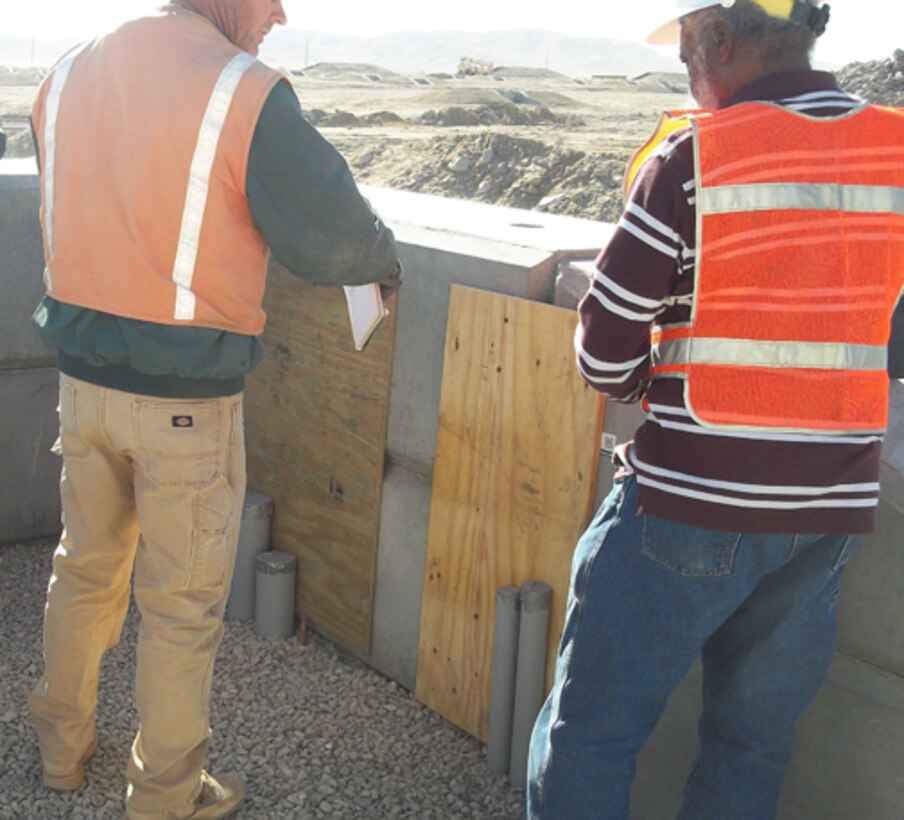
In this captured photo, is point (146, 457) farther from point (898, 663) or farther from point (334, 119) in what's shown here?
point (334, 119)

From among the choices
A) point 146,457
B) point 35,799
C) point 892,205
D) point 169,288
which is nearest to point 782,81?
point 892,205

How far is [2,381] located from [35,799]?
208 cm

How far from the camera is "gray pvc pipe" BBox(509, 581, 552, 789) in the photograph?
3545mm

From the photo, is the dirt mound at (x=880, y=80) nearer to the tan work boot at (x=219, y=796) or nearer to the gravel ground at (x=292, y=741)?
the gravel ground at (x=292, y=741)

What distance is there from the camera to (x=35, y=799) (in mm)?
3549

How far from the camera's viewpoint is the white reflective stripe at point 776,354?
2.24 m

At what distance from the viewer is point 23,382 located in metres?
5.14

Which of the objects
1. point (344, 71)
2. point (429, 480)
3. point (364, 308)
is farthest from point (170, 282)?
point (344, 71)

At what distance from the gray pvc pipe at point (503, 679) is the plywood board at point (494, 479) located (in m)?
0.11

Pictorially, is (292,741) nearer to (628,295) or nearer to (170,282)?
(170,282)

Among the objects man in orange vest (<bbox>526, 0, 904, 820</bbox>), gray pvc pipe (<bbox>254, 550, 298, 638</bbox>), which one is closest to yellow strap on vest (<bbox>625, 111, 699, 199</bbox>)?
man in orange vest (<bbox>526, 0, 904, 820</bbox>)

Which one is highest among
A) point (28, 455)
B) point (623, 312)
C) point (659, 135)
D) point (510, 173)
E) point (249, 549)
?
point (659, 135)

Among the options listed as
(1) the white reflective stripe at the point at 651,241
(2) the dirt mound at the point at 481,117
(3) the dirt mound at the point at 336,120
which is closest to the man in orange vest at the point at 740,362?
(1) the white reflective stripe at the point at 651,241

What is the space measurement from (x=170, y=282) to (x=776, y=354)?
1442mm
